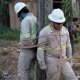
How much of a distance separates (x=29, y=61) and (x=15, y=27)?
9.91 meters

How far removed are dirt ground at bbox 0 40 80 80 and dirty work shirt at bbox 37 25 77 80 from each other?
2.42 meters

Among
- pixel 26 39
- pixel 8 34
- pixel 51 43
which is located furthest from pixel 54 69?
pixel 8 34

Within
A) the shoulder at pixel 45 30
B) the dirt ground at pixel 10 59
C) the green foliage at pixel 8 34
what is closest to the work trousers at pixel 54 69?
the shoulder at pixel 45 30

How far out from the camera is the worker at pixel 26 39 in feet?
25.2

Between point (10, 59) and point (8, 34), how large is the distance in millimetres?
4302

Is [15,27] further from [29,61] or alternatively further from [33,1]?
[29,61]

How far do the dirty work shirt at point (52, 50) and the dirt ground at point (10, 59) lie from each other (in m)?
2.42

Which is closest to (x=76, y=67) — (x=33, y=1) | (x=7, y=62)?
(x=7, y=62)

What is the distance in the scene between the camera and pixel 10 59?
12.0m

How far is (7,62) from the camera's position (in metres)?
11.7

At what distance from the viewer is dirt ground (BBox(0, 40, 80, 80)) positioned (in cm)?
1038

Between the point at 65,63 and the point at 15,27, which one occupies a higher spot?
the point at 65,63

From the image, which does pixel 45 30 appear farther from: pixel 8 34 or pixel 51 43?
pixel 8 34

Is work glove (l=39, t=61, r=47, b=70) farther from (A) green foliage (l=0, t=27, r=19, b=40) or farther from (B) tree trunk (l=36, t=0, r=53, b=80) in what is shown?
(A) green foliage (l=0, t=27, r=19, b=40)
